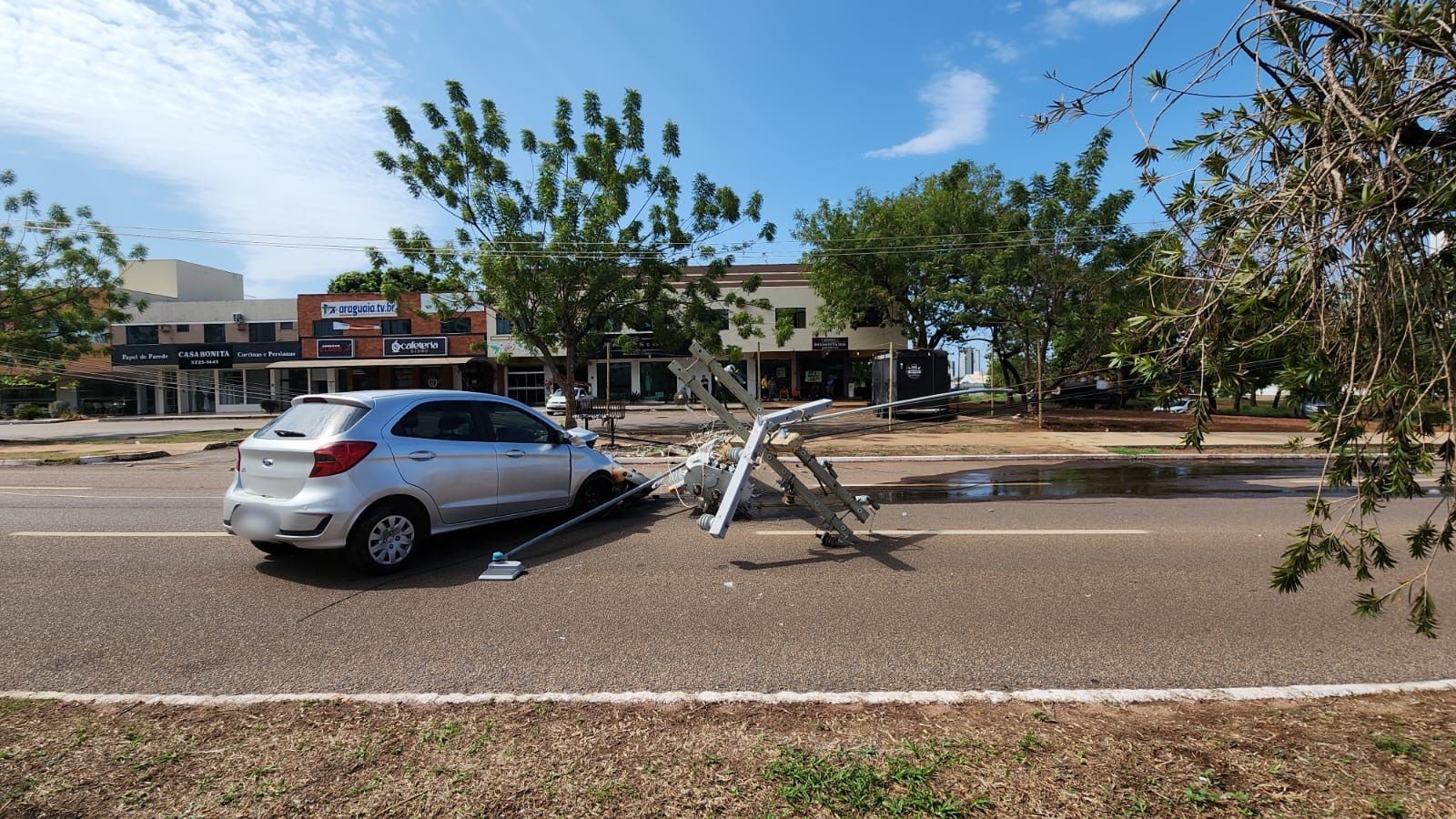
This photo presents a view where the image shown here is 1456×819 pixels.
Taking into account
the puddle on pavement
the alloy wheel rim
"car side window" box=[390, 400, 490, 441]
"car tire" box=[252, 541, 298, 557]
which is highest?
"car side window" box=[390, 400, 490, 441]

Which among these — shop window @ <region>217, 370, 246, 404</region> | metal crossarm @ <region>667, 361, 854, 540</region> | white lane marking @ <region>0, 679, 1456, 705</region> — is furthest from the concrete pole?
shop window @ <region>217, 370, 246, 404</region>

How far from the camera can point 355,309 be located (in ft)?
133

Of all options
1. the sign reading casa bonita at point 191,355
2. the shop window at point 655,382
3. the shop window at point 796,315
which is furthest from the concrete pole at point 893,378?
the sign reading casa bonita at point 191,355

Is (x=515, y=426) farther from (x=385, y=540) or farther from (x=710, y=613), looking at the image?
(x=710, y=613)

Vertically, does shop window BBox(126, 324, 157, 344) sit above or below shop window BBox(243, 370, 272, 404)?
above

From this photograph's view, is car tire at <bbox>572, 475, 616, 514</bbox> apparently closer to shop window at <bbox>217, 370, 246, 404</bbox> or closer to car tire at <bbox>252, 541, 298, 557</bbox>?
car tire at <bbox>252, 541, 298, 557</bbox>

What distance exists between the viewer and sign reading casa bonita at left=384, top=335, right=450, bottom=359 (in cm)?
3981

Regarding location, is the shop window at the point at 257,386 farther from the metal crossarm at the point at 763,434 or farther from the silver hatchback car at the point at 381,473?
the metal crossarm at the point at 763,434

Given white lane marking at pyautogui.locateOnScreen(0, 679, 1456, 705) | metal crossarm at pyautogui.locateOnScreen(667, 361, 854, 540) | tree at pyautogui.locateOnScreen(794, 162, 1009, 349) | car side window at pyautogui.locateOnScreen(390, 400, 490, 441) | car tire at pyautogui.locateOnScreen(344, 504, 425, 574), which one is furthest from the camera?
tree at pyautogui.locateOnScreen(794, 162, 1009, 349)

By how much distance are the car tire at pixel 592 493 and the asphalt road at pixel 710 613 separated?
18.6 inches

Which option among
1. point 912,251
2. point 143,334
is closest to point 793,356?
point 912,251

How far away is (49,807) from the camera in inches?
96.4

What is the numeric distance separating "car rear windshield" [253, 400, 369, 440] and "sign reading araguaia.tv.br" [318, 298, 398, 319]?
37348 mm

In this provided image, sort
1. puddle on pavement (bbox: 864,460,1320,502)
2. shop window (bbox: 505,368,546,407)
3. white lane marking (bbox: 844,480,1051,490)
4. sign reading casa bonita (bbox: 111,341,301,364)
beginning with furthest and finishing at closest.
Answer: sign reading casa bonita (bbox: 111,341,301,364)
shop window (bbox: 505,368,546,407)
white lane marking (bbox: 844,480,1051,490)
puddle on pavement (bbox: 864,460,1320,502)
